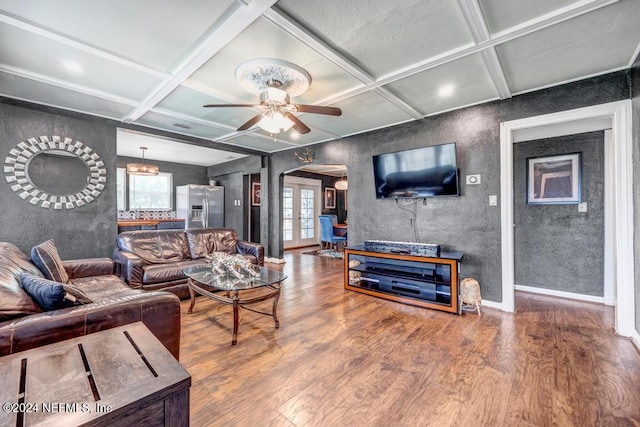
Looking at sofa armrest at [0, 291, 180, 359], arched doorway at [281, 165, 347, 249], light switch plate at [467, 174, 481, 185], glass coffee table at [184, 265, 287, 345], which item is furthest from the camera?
arched doorway at [281, 165, 347, 249]

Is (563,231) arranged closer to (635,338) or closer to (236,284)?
(635,338)

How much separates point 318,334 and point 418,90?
2.67 meters

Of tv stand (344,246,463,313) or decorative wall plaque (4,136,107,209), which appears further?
decorative wall plaque (4,136,107,209)

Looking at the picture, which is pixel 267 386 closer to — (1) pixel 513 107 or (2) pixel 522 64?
(2) pixel 522 64

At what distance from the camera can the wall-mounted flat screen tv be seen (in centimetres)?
340

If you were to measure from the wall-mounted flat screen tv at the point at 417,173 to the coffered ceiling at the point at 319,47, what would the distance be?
0.60 metres

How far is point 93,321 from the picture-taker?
146 centimetres

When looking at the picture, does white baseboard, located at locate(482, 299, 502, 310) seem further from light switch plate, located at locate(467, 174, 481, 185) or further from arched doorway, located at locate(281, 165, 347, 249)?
arched doorway, located at locate(281, 165, 347, 249)

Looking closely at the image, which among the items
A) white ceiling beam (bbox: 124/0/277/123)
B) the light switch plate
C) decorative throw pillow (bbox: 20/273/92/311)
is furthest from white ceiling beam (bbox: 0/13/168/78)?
the light switch plate

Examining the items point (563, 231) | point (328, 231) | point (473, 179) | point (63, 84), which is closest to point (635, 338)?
point (563, 231)

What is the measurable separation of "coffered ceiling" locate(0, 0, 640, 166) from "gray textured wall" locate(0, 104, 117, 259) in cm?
29

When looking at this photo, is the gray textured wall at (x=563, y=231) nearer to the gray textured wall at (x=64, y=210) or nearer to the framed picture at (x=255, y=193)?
the framed picture at (x=255, y=193)

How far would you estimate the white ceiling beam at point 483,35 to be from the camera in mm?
1718

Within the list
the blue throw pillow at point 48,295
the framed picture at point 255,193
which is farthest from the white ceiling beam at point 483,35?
the framed picture at point 255,193
